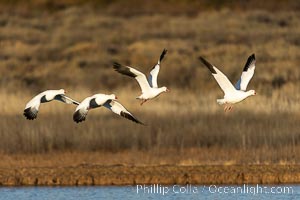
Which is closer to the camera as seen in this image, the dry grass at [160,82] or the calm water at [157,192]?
the calm water at [157,192]

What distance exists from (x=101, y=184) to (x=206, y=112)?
457 centimetres

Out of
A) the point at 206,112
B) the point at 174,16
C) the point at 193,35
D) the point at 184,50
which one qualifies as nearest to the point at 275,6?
the point at 174,16

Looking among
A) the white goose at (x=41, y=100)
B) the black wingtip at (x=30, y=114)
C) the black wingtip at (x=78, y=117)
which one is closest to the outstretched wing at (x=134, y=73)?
the white goose at (x=41, y=100)

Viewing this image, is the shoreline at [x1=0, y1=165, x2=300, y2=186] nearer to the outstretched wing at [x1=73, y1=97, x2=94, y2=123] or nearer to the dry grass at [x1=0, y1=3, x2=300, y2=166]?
the dry grass at [x1=0, y1=3, x2=300, y2=166]

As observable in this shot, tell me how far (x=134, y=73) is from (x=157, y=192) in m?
1.66

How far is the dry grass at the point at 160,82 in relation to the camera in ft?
60.4

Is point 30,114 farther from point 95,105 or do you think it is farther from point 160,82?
point 160,82

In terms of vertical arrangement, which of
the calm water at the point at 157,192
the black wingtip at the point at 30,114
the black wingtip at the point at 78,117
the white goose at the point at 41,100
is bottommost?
the calm water at the point at 157,192

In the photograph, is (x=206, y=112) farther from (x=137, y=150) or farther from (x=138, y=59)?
(x=138, y=59)

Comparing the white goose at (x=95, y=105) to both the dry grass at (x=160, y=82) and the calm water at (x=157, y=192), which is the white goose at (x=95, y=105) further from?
the dry grass at (x=160, y=82)

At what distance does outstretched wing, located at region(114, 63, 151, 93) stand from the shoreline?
1.29 meters

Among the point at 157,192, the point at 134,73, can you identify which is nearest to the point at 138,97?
the point at 134,73

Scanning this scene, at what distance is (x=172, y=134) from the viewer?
746 inches

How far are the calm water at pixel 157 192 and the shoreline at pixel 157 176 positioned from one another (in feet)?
0.34
